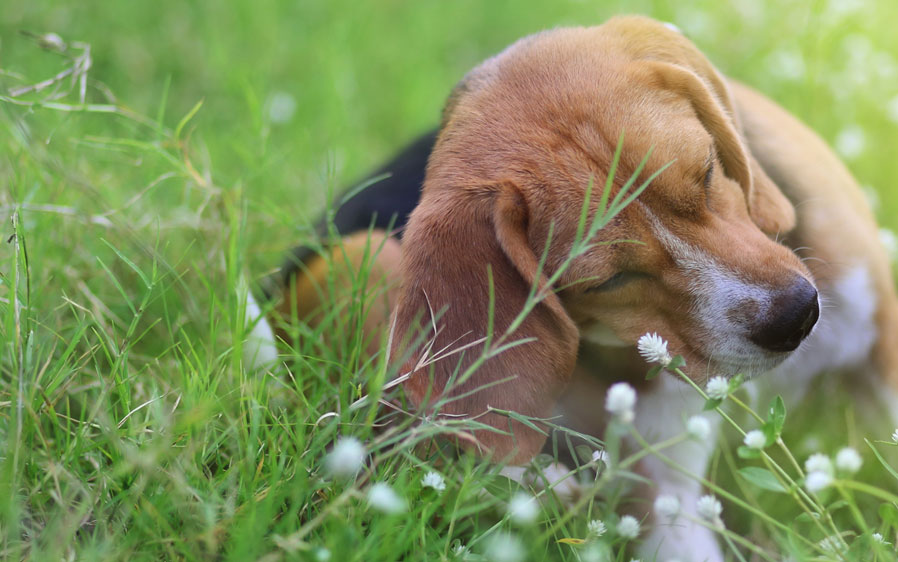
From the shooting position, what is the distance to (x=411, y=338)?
7.72 feet

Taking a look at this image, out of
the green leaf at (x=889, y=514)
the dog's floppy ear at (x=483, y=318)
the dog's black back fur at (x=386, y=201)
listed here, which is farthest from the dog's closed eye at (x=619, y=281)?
the dog's black back fur at (x=386, y=201)

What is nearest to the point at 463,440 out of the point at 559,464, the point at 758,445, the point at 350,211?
the point at 559,464

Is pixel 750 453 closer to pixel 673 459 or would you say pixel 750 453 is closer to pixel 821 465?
pixel 821 465

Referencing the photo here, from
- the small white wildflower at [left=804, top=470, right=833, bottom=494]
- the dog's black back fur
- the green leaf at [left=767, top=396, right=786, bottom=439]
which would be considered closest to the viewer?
the small white wildflower at [left=804, top=470, right=833, bottom=494]

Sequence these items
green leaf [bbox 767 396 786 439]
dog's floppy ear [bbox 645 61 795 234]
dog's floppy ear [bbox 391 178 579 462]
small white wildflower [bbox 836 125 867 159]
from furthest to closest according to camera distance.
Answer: small white wildflower [bbox 836 125 867 159]
dog's floppy ear [bbox 645 61 795 234]
dog's floppy ear [bbox 391 178 579 462]
green leaf [bbox 767 396 786 439]

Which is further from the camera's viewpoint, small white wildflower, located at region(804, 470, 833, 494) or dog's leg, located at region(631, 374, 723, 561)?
dog's leg, located at region(631, 374, 723, 561)

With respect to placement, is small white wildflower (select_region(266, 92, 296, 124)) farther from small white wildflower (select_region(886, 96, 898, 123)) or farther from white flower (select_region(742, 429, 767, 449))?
white flower (select_region(742, 429, 767, 449))

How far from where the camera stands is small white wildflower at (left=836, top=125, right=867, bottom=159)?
4.12 meters

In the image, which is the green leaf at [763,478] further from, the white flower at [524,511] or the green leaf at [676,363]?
the white flower at [524,511]

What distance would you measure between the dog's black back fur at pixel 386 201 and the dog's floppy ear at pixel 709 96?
2.77 ft

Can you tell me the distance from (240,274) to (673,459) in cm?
147

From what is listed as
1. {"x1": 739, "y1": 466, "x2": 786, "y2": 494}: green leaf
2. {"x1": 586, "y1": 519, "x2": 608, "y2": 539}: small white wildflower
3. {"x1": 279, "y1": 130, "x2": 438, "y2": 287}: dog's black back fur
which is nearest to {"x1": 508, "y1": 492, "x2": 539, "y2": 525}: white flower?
{"x1": 586, "y1": 519, "x2": 608, "y2": 539}: small white wildflower

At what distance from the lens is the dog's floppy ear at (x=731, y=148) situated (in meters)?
2.57

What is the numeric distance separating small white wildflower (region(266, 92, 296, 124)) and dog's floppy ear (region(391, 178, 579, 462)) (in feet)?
8.62
